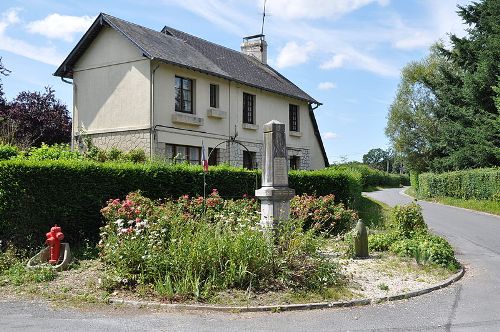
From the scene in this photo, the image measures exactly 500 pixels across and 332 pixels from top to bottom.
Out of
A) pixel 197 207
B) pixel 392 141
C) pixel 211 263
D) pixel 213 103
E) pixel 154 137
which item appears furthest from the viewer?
pixel 392 141

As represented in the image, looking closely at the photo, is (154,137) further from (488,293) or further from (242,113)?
(488,293)

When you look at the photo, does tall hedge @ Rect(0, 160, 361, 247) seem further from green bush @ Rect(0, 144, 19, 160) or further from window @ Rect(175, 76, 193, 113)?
window @ Rect(175, 76, 193, 113)

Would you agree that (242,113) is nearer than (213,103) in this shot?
No

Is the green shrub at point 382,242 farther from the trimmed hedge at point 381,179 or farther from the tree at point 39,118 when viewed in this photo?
the trimmed hedge at point 381,179

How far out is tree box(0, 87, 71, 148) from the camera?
26.8m

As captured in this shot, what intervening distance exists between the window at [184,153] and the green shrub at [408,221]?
977cm

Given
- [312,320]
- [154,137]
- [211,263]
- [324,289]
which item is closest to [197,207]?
[211,263]

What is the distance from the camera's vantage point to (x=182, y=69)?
20.4m

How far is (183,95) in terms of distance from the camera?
20.7m

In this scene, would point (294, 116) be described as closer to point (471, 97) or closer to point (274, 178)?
point (471, 97)

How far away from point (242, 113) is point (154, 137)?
19.3ft

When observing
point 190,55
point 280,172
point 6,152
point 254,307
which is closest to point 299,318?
point 254,307

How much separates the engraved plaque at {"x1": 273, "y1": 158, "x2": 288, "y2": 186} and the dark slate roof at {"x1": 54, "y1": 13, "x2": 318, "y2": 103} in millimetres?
10158

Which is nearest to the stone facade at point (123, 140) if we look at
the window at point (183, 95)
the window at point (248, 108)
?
the window at point (183, 95)
